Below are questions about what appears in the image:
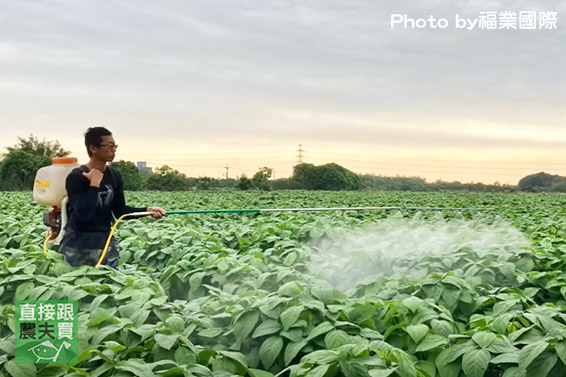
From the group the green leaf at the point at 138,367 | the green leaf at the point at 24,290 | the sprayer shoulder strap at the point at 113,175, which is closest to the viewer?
the green leaf at the point at 138,367

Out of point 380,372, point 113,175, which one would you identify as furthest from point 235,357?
point 113,175

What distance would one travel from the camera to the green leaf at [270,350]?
324 centimetres

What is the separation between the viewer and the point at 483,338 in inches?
117

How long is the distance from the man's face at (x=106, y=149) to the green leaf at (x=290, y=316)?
2278mm

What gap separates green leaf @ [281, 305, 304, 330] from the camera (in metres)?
3.27

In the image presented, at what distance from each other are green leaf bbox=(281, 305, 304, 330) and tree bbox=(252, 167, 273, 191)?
35074mm

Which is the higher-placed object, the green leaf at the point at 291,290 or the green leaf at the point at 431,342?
the green leaf at the point at 291,290

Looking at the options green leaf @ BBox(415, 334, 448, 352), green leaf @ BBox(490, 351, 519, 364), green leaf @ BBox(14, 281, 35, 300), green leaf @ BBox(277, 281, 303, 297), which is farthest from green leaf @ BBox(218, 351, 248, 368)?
green leaf @ BBox(14, 281, 35, 300)

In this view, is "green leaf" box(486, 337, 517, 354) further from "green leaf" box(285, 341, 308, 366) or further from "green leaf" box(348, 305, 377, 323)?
"green leaf" box(285, 341, 308, 366)

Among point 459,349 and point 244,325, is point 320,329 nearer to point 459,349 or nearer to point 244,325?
point 244,325

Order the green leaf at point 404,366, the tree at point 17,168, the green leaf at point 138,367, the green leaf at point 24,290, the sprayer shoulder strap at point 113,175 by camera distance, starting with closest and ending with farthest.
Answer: the green leaf at point 138,367 < the green leaf at point 404,366 < the green leaf at point 24,290 < the sprayer shoulder strap at point 113,175 < the tree at point 17,168

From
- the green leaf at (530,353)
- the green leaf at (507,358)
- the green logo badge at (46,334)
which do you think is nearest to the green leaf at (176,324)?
the green logo badge at (46,334)

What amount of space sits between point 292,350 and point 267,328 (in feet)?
0.68

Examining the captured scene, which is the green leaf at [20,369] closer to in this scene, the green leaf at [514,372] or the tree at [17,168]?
the green leaf at [514,372]
